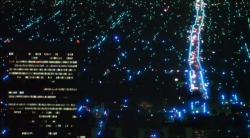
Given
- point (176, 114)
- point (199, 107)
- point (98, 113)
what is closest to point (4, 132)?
point (98, 113)

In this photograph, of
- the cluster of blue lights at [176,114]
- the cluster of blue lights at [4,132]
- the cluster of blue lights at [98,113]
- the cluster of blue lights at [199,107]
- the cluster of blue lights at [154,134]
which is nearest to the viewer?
the cluster of blue lights at [199,107]

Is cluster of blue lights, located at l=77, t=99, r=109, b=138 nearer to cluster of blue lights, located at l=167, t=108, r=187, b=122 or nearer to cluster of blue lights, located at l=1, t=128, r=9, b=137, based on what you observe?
cluster of blue lights, located at l=167, t=108, r=187, b=122

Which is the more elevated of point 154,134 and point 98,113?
point 98,113

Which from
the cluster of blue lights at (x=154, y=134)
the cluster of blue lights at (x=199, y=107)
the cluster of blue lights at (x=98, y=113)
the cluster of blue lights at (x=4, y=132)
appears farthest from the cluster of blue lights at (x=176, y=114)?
the cluster of blue lights at (x=4, y=132)

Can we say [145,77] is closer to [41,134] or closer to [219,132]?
[219,132]

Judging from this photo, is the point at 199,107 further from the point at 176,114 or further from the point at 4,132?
the point at 4,132

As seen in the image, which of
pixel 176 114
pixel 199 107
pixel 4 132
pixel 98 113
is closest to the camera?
pixel 199 107

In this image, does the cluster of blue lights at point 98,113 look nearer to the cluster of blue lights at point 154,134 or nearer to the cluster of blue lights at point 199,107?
the cluster of blue lights at point 154,134

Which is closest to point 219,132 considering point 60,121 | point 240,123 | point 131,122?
point 240,123

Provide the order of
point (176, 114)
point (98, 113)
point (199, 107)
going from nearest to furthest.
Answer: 1. point (199, 107)
2. point (176, 114)
3. point (98, 113)

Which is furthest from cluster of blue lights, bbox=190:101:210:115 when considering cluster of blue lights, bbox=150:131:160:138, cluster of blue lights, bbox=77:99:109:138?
cluster of blue lights, bbox=77:99:109:138

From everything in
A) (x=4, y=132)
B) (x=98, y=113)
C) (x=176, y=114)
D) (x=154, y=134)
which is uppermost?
(x=98, y=113)

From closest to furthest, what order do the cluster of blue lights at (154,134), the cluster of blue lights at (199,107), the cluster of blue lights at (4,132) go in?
the cluster of blue lights at (199,107) → the cluster of blue lights at (154,134) → the cluster of blue lights at (4,132)

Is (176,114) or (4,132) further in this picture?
(4,132)
